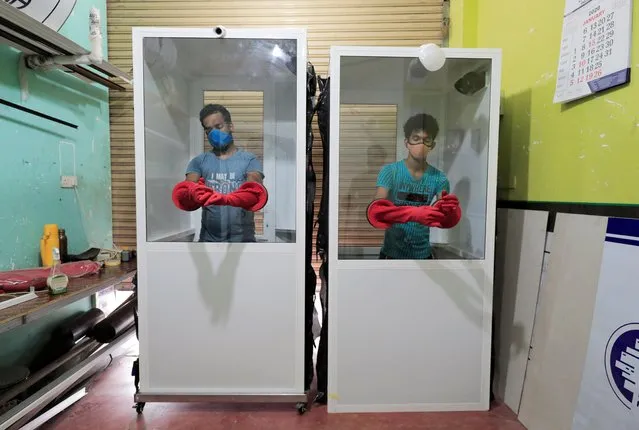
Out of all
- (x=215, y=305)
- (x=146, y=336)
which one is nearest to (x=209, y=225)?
(x=215, y=305)

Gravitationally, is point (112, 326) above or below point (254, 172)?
below

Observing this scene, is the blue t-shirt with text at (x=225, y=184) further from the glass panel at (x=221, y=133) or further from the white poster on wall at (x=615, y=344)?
the white poster on wall at (x=615, y=344)

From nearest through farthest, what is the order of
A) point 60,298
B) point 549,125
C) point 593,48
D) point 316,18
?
point 593,48 < point 60,298 < point 549,125 < point 316,18

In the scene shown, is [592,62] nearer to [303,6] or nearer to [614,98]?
[614,98]

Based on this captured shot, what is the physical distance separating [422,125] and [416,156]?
184 millimetres

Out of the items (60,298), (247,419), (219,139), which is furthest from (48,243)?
(247,419)

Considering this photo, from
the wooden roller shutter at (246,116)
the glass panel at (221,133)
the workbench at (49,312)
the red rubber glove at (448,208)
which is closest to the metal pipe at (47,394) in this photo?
the workbench at (49,312)

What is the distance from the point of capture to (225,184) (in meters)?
1.84

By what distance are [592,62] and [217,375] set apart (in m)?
2.27

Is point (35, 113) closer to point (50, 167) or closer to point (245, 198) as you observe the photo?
point (50, 167)

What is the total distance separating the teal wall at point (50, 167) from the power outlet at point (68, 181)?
0.03 metres

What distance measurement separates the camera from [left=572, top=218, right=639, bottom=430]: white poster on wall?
3.78 ft

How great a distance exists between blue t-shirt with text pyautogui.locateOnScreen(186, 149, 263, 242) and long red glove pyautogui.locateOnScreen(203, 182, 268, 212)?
0.22 meters

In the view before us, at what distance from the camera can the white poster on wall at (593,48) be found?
1246mm
